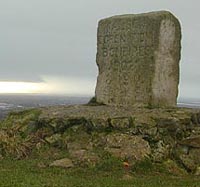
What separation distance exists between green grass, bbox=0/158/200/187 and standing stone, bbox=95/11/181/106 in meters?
4.59

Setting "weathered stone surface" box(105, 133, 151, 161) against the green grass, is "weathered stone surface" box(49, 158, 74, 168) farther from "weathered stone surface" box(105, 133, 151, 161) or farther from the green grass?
"weathered stone surface" box(105, 133, 151, 161)

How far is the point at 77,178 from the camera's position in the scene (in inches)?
580

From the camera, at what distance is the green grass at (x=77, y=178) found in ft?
45.3

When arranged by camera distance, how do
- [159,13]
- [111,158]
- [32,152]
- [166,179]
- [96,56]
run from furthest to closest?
[96,56]
[159,13]
[32,152]
[111,158]
[166,179]

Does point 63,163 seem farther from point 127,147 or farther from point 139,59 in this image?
point 139,59

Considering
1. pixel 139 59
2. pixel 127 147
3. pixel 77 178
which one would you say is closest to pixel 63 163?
pixel 77 178

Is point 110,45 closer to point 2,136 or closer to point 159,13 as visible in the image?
point 159,13

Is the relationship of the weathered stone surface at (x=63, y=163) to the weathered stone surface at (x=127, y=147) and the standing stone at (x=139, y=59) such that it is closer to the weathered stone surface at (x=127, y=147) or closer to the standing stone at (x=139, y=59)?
the weathered stone surface at (x=127, y=147)

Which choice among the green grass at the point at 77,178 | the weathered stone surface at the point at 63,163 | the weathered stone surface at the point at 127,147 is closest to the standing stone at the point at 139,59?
the weathered stone surface at the point at 127,147

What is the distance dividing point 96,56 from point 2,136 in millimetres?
4908

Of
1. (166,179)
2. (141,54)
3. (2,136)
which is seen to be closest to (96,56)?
(141,54)

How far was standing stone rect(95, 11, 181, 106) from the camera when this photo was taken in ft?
64.2

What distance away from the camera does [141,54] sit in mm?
19797

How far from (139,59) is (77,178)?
21.1ft
